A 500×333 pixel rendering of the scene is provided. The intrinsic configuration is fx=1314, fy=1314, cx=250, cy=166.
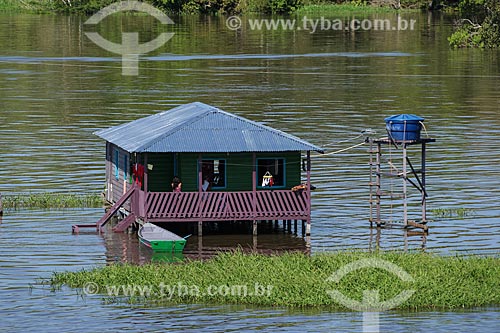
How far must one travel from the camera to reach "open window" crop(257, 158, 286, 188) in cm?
4594

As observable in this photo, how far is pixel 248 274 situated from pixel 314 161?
88.3 ft

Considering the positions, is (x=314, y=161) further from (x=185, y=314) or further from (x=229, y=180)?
(x=185, y=314)

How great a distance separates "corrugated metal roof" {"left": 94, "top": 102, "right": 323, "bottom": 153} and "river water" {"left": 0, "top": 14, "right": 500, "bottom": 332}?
10.9 feet

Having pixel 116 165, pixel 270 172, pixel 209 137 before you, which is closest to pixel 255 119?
pixel 116 165

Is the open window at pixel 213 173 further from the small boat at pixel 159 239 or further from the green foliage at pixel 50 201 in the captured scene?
the green foliage at pixel 50 201

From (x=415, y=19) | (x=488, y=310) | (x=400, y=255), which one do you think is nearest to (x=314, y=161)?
(x=400, y=255)

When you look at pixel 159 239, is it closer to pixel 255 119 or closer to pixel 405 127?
pixel 405 127

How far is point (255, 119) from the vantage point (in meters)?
79.2

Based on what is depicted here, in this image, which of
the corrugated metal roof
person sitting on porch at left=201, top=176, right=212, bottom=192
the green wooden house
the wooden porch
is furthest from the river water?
the corrugated metal roof

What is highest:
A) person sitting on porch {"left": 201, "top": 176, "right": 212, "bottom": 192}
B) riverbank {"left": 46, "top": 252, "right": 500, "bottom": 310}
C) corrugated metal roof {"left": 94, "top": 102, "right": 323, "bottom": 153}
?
corrugated metal roof {"left": 94, "top": 102, "right": 323, "bottom": 153}

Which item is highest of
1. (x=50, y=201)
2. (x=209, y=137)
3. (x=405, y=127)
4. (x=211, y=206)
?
(x=405, y=127)

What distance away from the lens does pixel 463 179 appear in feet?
191

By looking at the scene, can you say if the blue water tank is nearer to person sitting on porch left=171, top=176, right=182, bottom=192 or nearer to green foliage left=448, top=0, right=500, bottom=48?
person sitting on porch left=171, top=176, right=182, bottom=192

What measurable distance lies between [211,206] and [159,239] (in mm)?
2752
